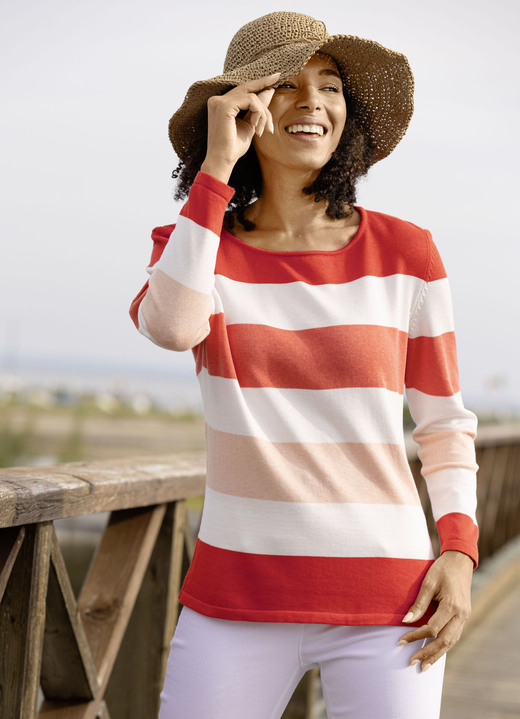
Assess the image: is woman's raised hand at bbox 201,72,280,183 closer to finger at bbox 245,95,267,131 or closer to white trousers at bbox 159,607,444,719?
finger at bbox 245,95,267,131

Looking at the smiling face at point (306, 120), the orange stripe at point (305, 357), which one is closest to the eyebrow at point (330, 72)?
the smiling face at point (306, 120)

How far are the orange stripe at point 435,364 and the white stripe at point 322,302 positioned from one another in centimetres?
4

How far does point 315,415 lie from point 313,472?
82 millimetres

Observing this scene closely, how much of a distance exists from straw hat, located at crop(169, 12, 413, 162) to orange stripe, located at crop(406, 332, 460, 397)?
47 cm

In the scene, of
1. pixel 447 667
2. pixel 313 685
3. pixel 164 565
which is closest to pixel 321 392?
pixel 164 565

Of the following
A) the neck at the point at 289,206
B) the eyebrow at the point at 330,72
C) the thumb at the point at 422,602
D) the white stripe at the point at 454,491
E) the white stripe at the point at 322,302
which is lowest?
the thumb at the point at 422,602

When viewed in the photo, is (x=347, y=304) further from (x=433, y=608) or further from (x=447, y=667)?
(x=447, y=667)

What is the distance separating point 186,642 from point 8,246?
8336cm

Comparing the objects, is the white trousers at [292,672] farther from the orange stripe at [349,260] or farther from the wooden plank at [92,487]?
the orange stripe at [349,260]

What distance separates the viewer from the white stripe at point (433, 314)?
4.41ft

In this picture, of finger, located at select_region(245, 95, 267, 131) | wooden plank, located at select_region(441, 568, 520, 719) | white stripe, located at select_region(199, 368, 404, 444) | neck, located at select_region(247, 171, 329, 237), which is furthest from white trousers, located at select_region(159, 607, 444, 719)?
wooden plank, located at select_region(441, 568, 520, 719)

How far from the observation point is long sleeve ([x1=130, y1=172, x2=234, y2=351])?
49.5 inches

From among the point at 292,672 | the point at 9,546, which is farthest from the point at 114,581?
the point at 292,672

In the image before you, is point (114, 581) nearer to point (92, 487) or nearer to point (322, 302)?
point (92, 487)
